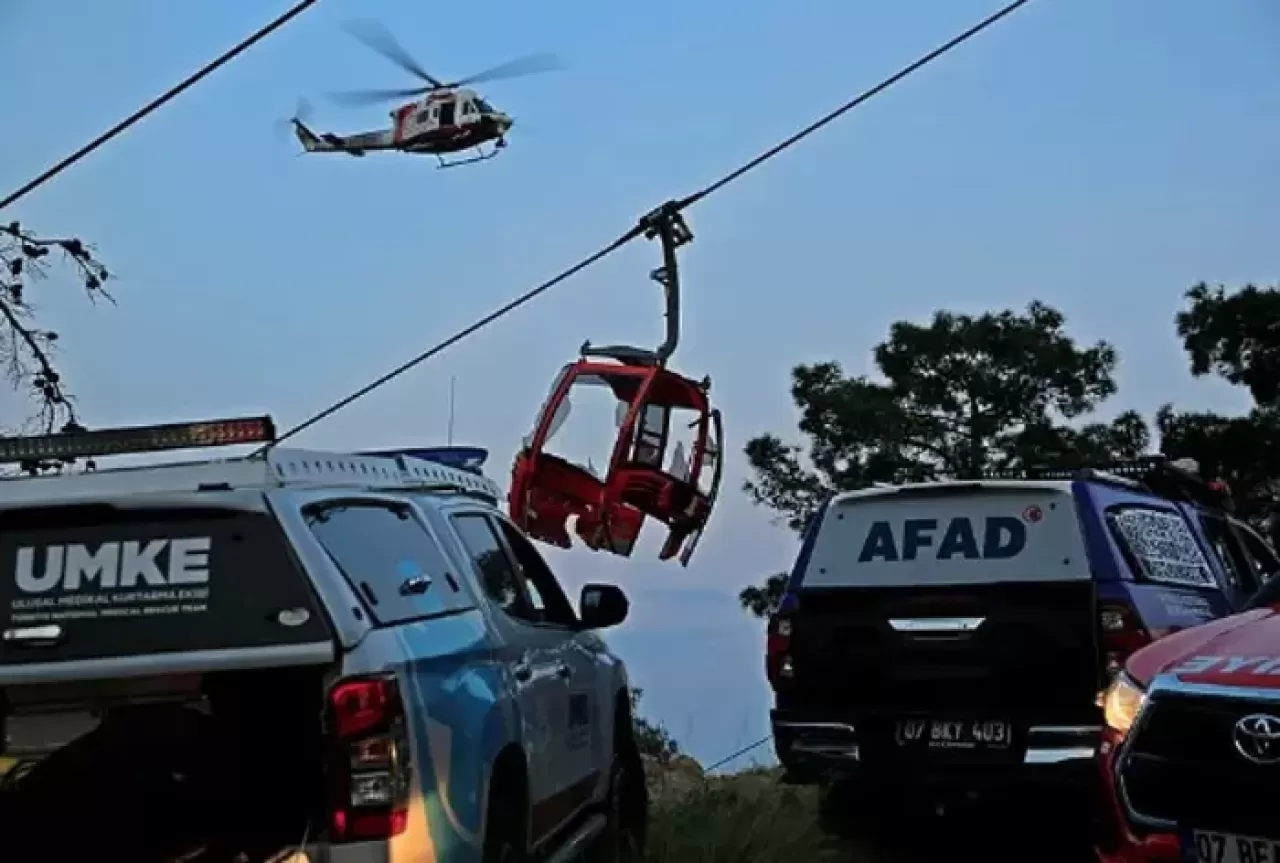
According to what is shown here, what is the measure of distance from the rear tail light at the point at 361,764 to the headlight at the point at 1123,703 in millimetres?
2388

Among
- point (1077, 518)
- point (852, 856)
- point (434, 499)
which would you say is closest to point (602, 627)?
point (434, 499)

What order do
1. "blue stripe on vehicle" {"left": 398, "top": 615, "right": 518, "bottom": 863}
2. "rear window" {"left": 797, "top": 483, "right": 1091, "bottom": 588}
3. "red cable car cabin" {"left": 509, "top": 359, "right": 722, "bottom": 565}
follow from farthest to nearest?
"red cable car cabin" {"left": 509, "top": 359, "right": 722, "bottom": 565} < "rear window" {"left": 797, "top": 483, "right": 1091, "bottom": 588} < "blue stripe on vehicle" {"left": 398, "top": 615, "right": 518, "bottom": 863}

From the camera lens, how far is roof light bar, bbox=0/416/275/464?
4.78 metres

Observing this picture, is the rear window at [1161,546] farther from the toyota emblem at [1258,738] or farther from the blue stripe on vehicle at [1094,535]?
the toyota emblem at [1258,738]

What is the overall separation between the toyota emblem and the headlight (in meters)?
0.51

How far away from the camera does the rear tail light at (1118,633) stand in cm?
725

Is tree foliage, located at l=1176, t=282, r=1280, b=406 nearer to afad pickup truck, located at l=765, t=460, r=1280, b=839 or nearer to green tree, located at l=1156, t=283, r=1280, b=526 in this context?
green tree, located at l=1156, t=283, r=1280, b=526

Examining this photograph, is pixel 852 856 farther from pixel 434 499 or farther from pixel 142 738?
pixel 142 738

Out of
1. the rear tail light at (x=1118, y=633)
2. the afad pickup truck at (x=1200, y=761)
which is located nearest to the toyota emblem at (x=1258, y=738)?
the afad pickup truck at (x=1200, y=761)

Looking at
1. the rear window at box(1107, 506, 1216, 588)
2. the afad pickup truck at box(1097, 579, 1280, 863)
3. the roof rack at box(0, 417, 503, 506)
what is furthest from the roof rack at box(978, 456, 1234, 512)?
the roof rack at box(0, 417, 503, 506)

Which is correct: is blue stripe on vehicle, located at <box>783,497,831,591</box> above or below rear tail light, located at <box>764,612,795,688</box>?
above

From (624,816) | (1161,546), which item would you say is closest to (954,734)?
(624,816)

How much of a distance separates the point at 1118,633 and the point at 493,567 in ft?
9.54

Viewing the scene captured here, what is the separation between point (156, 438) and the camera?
486 cm
